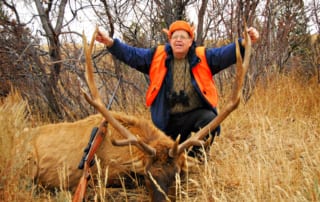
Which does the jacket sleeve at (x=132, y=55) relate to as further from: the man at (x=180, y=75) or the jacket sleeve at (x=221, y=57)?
the jacket sleeve at (x=221, y=57)

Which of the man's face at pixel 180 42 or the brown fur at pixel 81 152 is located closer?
the brown fur at pixel 81 152

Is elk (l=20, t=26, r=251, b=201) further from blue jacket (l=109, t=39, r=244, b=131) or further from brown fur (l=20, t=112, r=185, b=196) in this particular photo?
blue jacket (l=109, t=39, r=244, b=131)

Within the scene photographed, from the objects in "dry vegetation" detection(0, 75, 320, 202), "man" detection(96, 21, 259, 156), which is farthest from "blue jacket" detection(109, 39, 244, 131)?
"dry vegetation" detection(0, 75, 320, 202)

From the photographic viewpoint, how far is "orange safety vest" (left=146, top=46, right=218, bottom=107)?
15.8 feet

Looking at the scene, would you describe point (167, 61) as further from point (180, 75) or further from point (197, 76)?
point (197, 76)

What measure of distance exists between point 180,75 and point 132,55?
59cm

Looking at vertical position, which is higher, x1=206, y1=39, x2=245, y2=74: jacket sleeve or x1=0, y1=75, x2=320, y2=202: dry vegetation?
x1=206, y1=39, x2=245, y2=74: jacket sleeve

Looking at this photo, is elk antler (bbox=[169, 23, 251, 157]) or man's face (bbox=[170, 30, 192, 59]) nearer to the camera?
elk antler (bbox=[169, 23, 251, 157])

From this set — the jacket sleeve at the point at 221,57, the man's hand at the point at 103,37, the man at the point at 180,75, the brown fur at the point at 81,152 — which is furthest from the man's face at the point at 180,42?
the brown fur at the point at 81,152

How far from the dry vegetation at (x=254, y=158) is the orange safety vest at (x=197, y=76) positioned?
0.67 meters

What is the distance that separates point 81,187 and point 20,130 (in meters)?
0.69

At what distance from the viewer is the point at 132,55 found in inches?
195

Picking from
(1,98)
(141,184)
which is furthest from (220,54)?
(1,98)

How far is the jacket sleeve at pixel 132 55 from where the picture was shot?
487cm
